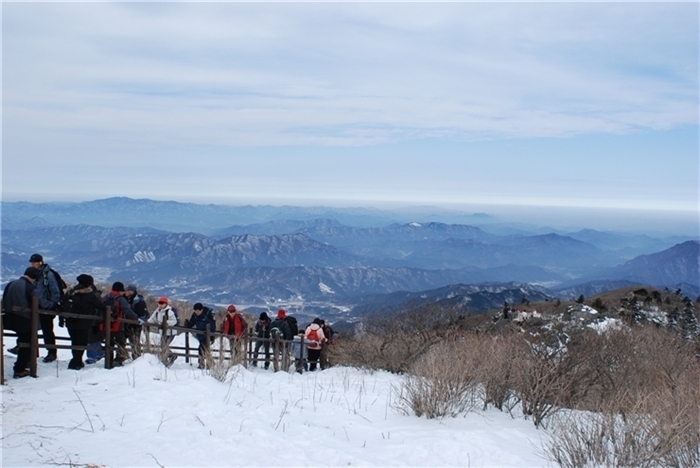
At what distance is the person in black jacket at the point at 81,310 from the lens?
353 inches

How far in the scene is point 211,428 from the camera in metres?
6.55

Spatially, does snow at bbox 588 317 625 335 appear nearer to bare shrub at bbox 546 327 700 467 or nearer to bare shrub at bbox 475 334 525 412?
bare shrub at bbox 475 334 525 412

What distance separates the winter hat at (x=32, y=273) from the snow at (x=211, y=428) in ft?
5.20

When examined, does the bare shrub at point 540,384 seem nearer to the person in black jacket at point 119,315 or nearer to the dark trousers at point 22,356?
the person in black jacket at point 119,315

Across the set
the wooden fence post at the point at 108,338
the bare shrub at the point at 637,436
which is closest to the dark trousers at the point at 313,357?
the wooden fence post at the point at 108,338

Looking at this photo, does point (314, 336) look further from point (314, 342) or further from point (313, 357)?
point (313, 357)

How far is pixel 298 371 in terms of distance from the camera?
14.3 m

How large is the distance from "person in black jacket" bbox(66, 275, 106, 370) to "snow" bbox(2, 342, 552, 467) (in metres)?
0.33

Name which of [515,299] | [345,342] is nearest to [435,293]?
[515,299]

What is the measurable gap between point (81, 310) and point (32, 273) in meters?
1.06

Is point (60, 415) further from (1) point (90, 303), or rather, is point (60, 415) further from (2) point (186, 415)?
(1) point (90, 303)

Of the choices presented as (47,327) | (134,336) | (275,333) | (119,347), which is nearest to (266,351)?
(275,333)

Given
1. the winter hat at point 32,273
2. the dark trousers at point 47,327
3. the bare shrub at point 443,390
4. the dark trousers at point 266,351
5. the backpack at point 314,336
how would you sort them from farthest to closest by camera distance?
the backpack at point 314,336 → the dark trousers at point 266,351 → the dark trousers at point 47,327 → the winter hat at point 32,273 → the bare shrub at point 443,390

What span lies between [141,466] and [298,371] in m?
9.06
